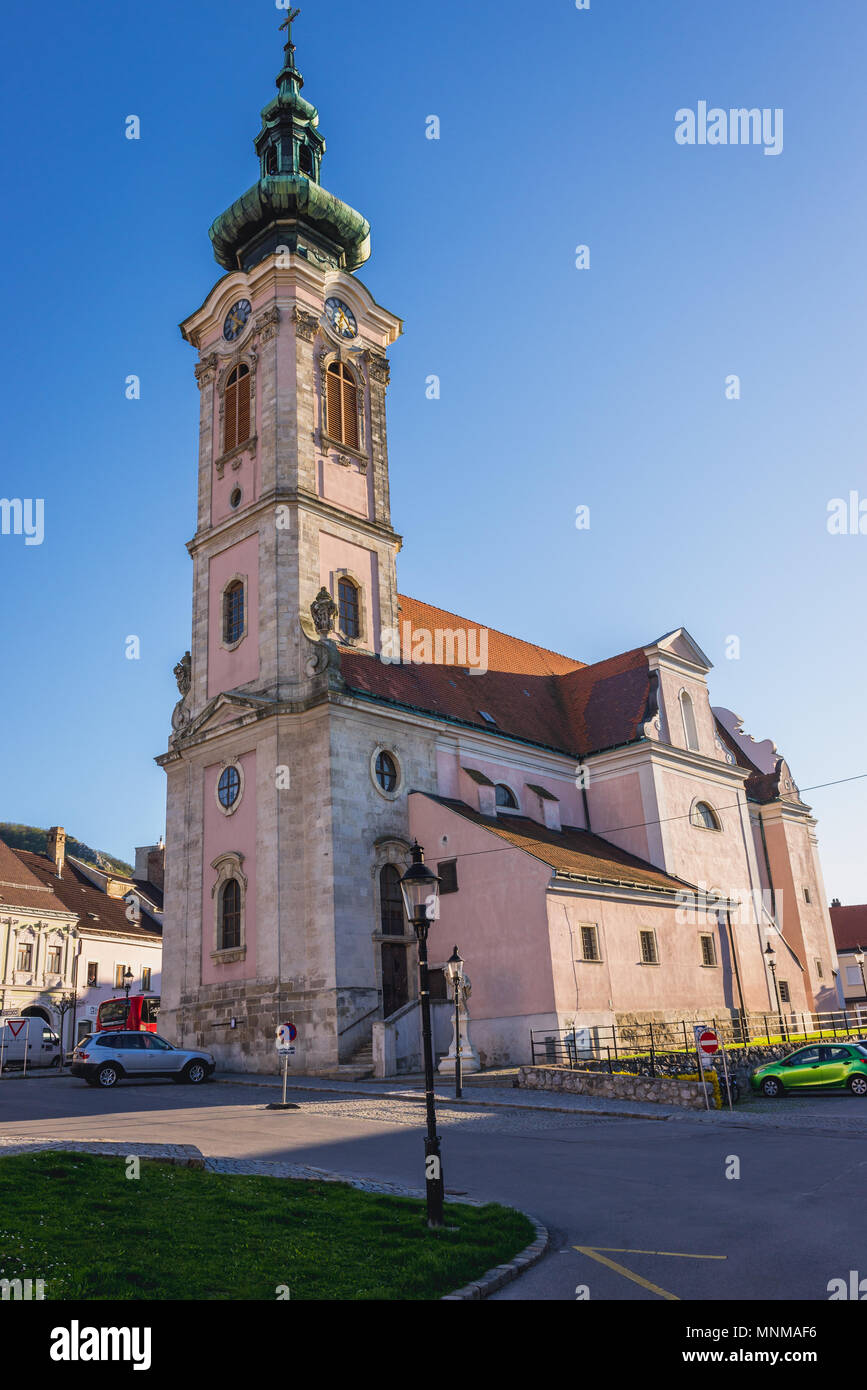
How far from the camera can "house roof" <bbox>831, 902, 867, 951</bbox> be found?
241ft

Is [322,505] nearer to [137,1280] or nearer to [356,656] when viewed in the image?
[356,656]

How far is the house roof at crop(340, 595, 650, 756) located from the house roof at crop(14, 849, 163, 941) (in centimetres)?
2952

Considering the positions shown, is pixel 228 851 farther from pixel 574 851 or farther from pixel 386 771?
pixel 574 851

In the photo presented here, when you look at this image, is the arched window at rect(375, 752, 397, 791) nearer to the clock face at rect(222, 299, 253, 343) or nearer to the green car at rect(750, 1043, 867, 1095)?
the green car at rect(750, 1043, 867, 1095)

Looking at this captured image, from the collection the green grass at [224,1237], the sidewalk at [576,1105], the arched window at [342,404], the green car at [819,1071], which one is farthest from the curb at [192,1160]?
the arched window at [342,404]

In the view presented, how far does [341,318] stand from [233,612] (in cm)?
1220

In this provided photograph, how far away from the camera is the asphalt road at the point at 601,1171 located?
7969 millimetres

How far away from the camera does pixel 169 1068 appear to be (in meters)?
27.0

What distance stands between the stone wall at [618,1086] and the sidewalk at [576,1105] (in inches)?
8.6

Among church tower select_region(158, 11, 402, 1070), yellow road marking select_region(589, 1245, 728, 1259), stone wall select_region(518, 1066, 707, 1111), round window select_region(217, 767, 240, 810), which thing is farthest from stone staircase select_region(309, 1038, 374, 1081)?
yellow road marking select_region(589, 1245, 728, 1259)

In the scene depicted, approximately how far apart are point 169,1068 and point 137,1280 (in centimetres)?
2139

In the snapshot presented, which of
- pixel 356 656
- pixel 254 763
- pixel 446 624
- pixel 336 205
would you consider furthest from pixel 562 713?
pixel 336 205

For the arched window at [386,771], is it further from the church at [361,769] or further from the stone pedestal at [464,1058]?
the stone pedestal at [464,1058]
